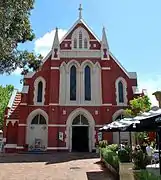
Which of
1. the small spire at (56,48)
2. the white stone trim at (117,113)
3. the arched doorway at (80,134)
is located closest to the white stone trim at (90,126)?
the arched doorway at (80,134)

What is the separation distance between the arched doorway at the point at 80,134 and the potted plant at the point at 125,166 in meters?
19.4

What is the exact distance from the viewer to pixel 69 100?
104ft

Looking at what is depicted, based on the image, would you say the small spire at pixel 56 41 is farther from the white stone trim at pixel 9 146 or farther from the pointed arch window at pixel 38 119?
the white stone trim at pixel 9 146

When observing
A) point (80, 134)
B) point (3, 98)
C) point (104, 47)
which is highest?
point (104, 47)

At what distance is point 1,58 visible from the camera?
11609mm

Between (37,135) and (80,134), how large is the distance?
466 cm

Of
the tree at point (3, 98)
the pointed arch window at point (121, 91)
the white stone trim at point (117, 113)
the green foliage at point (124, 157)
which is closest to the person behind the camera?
the green foliage at point (124, 157)

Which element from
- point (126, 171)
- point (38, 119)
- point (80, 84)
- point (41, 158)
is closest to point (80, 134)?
point (38, 119)

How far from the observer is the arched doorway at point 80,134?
31422mm

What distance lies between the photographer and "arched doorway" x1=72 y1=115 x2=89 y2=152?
3142 centimetres

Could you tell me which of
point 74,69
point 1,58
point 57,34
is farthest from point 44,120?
point 1,58

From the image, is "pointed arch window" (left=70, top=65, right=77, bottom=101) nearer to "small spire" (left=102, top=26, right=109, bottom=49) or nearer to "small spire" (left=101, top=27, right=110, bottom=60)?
"small spire" (left=101, top=27, right=110, bottom=60)

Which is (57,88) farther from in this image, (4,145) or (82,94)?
(4,145)

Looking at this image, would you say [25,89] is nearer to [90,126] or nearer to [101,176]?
[90,126]
